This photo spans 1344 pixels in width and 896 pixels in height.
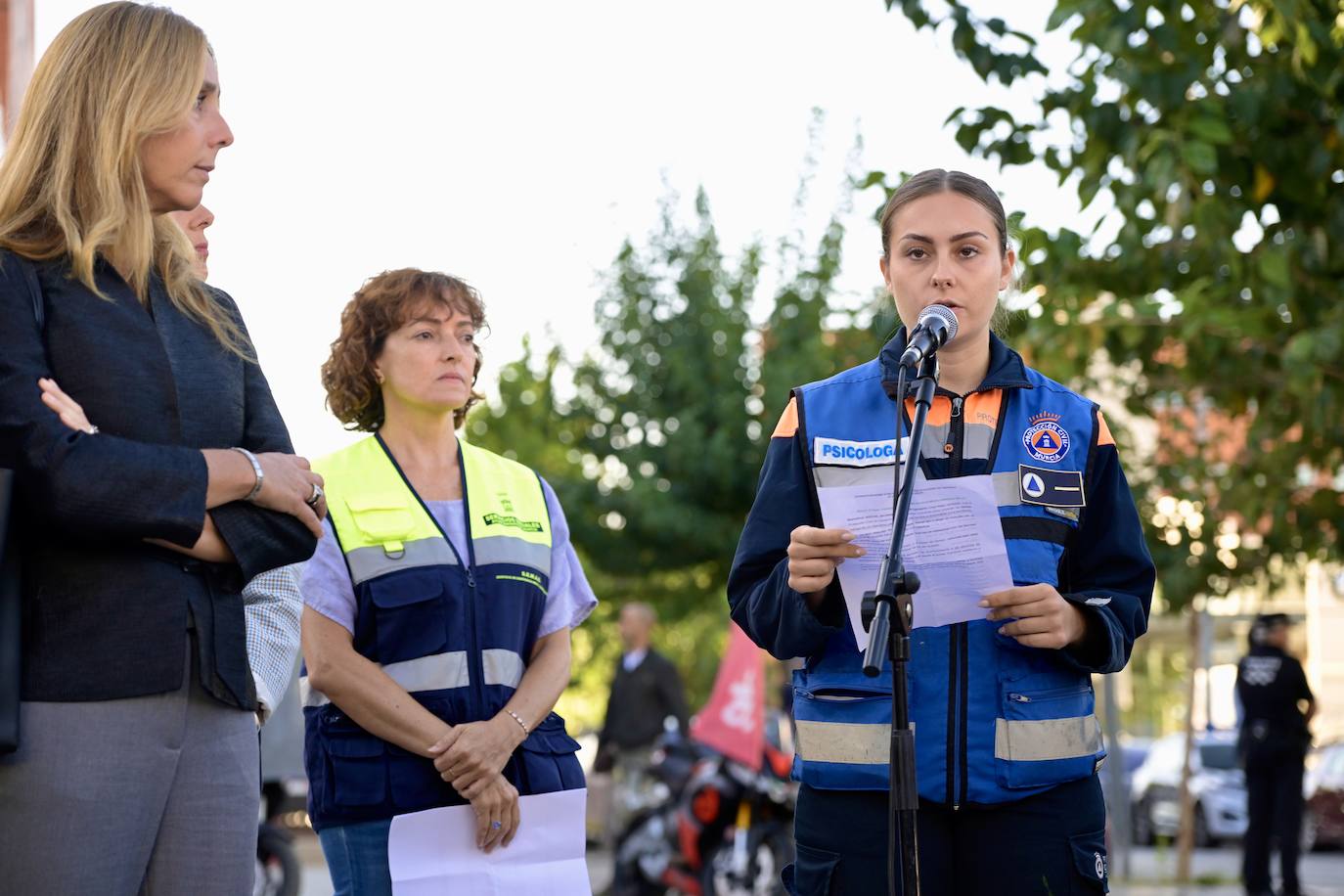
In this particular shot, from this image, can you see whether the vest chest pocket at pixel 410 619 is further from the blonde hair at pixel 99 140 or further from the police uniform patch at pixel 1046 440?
the police uniform patch at pixel 1046 440

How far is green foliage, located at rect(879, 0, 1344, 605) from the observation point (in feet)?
23.7

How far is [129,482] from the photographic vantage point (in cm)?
270

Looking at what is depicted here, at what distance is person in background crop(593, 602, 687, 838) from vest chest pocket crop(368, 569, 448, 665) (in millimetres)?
10888

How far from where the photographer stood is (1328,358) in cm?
733

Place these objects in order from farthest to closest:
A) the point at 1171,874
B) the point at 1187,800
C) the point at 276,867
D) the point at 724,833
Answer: the point at 1171,874 < the point at 1187,800 < the point at 724,833 < the point at 276,867

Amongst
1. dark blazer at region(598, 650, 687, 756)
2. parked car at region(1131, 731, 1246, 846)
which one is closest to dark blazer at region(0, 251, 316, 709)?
dark blazer at region(598, 650, 687, 756)

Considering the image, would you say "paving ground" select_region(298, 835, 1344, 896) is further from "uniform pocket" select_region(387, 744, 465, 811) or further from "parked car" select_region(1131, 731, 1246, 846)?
"uniform pocket" select_region(387, 744, 465, 811)

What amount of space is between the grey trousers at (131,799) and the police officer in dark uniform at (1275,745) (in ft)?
38.8

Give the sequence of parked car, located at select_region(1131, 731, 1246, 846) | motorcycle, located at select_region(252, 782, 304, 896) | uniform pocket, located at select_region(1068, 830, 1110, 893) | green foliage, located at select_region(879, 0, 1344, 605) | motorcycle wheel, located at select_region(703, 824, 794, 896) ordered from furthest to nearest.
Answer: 1. parked car, located at select_region(1131, 731, 1246, 846)
2. motorcycle wheel, located at select_region(703, 824, 794, 896)
3. motorcycle, located at select_region(252, 782, 304, 896)
4. green foliage, located at select_region(879, 0, 1344, 605)
5. uniform pocket, located at select_region(1068, 830, 1110, 893)

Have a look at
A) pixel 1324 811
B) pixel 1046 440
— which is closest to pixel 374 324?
pixel 1046 440

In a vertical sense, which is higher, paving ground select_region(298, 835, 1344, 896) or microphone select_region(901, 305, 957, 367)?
microphone select_region(901, 305, 957, 367)

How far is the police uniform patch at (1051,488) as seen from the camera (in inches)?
129

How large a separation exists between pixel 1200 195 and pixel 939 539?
15.4ft

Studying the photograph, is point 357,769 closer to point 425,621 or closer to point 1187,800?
point 425,621
